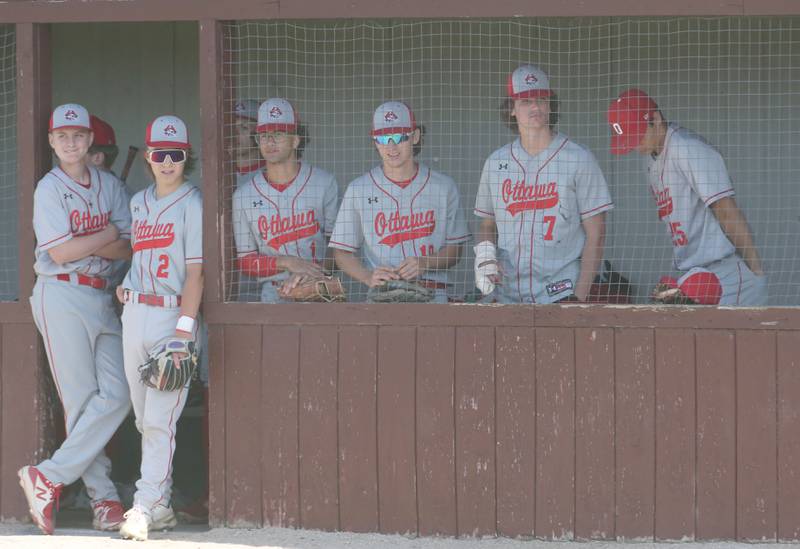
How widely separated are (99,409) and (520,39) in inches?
111

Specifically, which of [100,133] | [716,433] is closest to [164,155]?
[100,133]

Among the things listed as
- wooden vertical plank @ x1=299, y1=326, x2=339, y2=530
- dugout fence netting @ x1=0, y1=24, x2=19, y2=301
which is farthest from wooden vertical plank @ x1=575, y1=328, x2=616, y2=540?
dugout fence netting @ x1=0, y1=24, x2=19, y2=301

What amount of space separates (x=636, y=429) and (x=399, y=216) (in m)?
1.36

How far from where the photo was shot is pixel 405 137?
510 cm

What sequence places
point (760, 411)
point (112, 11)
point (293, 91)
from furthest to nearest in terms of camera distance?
point (293, 91) < point (112, 11) < point (760, 411)

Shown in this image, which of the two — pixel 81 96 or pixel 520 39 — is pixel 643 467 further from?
pixel 81 96

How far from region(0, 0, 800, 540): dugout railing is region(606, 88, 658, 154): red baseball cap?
0.43m

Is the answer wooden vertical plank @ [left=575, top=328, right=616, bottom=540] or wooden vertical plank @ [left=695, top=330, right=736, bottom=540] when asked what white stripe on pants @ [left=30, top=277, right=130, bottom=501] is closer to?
wooden vertical plank @ [left=575, top=328, right=616, bottom=540]

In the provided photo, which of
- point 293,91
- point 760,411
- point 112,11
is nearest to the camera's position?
point 760,411

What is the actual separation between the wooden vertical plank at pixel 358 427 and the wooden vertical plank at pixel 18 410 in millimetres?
1339

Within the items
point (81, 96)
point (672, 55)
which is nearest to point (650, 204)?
point (672, 55)

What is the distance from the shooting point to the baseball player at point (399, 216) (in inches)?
201

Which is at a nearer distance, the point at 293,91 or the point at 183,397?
the point at 183,397

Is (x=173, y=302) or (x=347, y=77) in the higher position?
(x=347, y=77)
